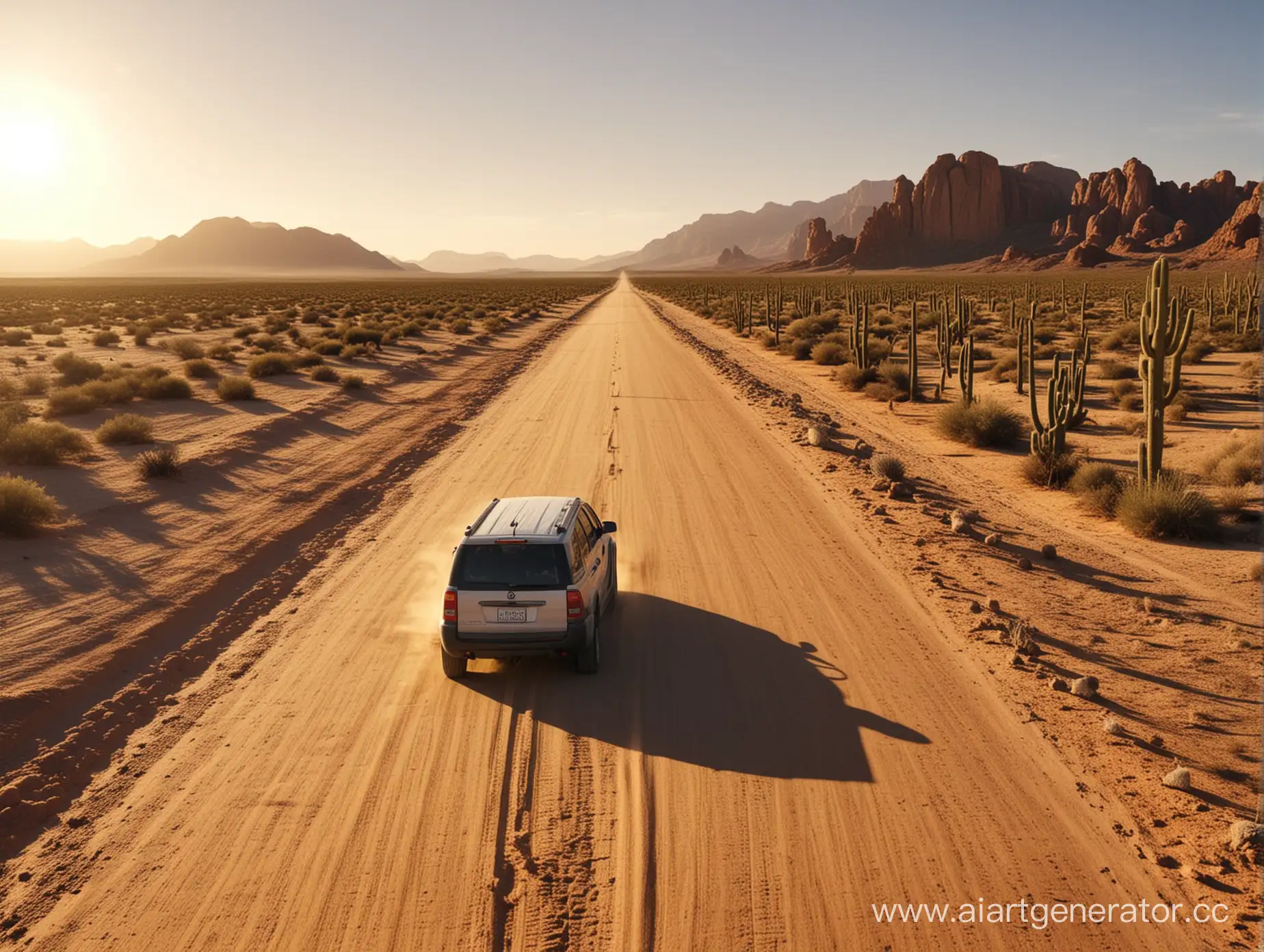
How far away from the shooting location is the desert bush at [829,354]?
1460 inches

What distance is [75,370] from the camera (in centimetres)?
2919

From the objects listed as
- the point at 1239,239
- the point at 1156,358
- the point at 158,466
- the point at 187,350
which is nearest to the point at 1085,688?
the point at 1156,358

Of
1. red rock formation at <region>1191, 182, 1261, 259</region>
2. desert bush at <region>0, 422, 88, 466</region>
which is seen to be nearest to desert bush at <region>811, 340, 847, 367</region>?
desert bush at <region>0, 422, 88, 466</region>

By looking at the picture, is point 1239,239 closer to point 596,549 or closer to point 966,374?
point 966,374

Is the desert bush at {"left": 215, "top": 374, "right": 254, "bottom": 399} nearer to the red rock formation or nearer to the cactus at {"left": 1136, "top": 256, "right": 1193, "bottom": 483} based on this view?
the cactus at {"left": 1136, "top": 256, "right": 1193, "bottom": 483}

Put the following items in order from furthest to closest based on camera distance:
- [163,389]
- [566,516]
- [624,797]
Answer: [163,389] → [566,516] → [624,797]

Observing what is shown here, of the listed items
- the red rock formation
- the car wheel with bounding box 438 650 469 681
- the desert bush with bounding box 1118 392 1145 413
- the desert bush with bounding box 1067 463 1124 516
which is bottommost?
the car wheel with bounding box 438 650 469 681

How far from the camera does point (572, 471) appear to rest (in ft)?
56.9

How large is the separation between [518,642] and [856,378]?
2448 centimetres

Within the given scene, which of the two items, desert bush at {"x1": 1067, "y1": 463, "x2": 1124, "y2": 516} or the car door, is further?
desert bush at {"x1": 1067, "y1": 463, "x2": 1124, "y2": 516}

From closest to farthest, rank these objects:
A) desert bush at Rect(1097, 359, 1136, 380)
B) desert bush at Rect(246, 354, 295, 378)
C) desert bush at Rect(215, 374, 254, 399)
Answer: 1. desert bush at Rect(215, 374, 254, 399)
2. desert bush at Rect(1097, 359, 1136, 380)
3. desert bush at Rect(246, 354, 295, 378)

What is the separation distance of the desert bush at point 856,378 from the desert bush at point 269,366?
19.4 metres

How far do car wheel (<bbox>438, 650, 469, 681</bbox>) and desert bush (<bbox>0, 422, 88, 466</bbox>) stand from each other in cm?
1311

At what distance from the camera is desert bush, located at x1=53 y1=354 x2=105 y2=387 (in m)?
29.0
